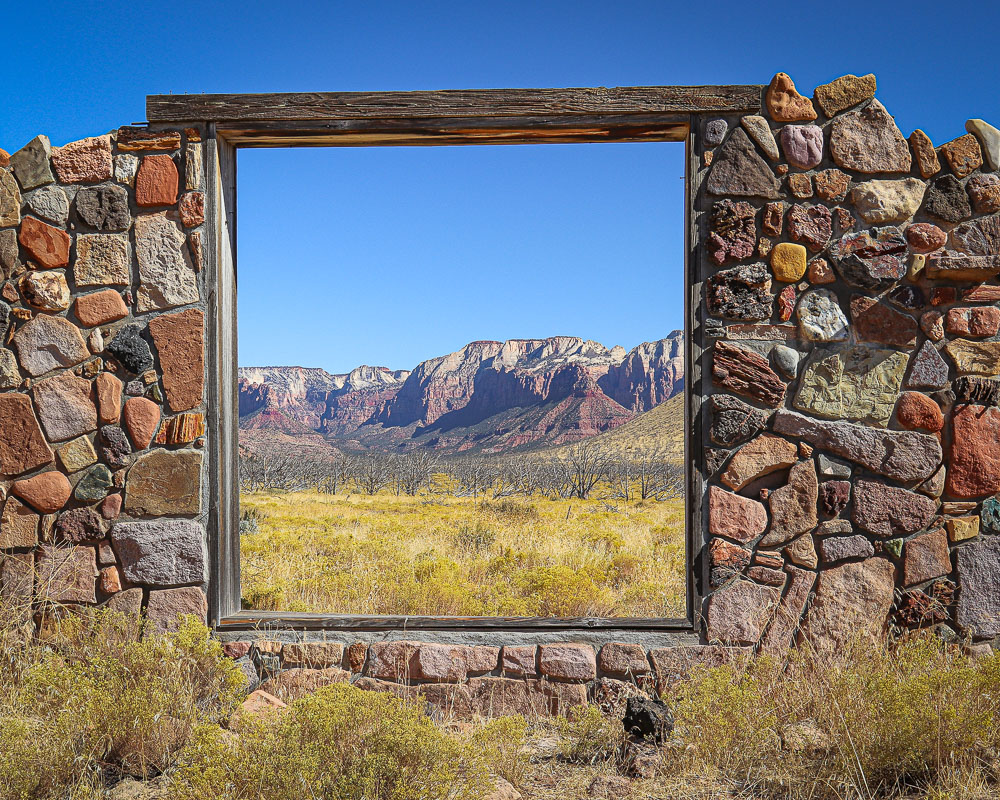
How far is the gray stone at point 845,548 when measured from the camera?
11.6ft

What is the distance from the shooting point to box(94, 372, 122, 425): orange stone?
3.67 meters

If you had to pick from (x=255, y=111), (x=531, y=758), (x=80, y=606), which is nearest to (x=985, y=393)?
(x=531, y=758)

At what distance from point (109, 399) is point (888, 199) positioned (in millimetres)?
3902

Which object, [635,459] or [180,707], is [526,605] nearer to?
[180,707]

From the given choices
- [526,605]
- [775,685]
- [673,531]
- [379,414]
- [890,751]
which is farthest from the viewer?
[379,414]

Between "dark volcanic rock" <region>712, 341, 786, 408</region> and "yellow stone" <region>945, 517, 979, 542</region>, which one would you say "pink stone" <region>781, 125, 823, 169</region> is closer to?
"dark volcanic rock" <region>712, 341, 786, 408</region>

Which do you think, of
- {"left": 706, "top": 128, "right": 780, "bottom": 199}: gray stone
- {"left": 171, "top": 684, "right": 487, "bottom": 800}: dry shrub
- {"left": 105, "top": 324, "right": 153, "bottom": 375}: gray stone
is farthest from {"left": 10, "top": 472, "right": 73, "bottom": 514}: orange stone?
{"left": 706, "top": 128, "right": 780, "bottom": 199}: gray stone

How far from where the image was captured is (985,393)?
353cm

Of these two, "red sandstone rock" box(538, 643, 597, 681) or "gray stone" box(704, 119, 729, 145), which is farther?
"gray stone" box(704, 119, 729, 145)

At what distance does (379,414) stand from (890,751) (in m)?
155

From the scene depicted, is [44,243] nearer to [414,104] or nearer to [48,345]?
[48,345]

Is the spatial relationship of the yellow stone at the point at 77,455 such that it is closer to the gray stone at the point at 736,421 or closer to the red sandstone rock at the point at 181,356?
the red sandstone rock at the point at 181,356

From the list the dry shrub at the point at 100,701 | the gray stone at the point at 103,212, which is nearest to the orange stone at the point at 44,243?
the gray stone at the point at 103,212

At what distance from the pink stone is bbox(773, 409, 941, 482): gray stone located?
1.22 metres
